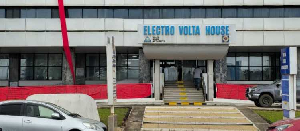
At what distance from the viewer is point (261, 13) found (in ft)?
114

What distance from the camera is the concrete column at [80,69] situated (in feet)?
126

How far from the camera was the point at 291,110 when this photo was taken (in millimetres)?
13500

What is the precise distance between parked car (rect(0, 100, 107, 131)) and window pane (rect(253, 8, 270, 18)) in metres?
26.4

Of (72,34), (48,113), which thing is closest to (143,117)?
(48,113)

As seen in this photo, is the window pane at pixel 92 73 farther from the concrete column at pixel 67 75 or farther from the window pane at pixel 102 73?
the concrete column at pixel 67 75

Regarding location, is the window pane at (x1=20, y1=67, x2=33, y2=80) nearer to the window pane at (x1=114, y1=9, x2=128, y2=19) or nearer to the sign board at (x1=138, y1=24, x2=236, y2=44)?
the window pane at (x1=114, y1=9, x2=128, y2=19)

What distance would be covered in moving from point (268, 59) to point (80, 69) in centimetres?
1879

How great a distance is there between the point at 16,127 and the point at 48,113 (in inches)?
37.9

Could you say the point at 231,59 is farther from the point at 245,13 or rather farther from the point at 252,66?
the point at 245,13

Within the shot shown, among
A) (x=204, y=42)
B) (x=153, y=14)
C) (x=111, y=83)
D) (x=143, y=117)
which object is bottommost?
(x=143, y=117)

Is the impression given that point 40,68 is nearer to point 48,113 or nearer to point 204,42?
point 204,42

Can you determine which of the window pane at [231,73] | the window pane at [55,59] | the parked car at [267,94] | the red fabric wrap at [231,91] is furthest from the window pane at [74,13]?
the parked car at [267,94]

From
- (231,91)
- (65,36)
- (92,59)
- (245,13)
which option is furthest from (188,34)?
(92,59)

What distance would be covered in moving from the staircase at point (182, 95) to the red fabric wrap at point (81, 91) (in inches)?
80.2
